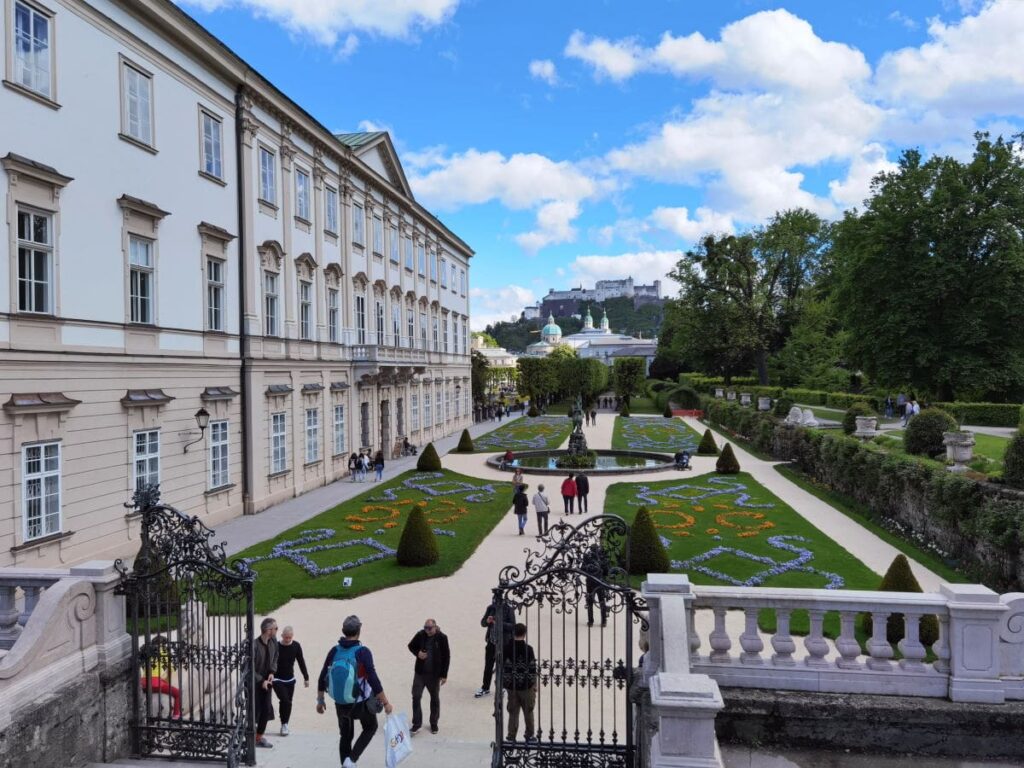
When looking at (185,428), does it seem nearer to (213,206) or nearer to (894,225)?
(213,206)

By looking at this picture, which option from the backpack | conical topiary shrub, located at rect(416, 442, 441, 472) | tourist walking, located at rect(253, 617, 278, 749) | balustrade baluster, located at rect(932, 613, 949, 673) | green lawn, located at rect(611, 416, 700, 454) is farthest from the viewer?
green lawn, located at rect(611, 416, 700, 454)

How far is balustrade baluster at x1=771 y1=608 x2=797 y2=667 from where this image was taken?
6.52 metres

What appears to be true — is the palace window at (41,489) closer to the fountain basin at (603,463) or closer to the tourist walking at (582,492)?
the tourist walking at (582,492)

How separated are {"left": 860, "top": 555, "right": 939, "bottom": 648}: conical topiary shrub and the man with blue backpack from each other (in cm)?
724

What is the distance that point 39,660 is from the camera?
6.75 m

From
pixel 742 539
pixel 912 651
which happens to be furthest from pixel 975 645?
pixel 742 539

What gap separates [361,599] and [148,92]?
44.5ft

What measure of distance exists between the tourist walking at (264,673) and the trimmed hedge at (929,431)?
19847 millimetres

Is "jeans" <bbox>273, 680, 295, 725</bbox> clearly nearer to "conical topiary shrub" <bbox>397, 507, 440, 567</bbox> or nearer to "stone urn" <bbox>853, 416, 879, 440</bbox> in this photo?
"conical topiary shrub" <bbox>397, 507, 440, 567</bbox>

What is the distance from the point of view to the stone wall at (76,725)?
641 cm

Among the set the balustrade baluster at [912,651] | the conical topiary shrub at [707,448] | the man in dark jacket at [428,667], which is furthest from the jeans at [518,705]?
the conical topiary shrub at [707,448]

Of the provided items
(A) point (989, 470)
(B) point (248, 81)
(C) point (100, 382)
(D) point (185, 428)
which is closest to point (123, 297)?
(C) point (100, 382)

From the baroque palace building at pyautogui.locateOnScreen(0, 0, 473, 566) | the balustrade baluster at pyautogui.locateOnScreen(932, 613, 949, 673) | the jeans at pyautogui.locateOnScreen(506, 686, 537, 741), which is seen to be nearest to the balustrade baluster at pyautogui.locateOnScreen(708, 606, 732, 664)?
the balustrade baluster at pyautogui.locateOnScreen(932, 613, 949, 673)

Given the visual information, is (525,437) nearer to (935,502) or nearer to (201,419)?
(201,419)
